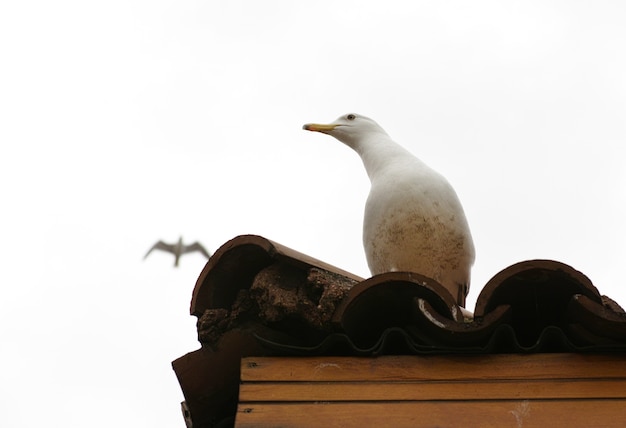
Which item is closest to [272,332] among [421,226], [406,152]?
[421,226]

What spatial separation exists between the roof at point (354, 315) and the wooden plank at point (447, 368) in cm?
3

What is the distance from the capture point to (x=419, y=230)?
14.9 feet

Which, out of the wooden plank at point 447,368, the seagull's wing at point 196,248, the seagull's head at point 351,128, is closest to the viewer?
the wooden plank at point 447,368

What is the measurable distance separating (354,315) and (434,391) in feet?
1.15

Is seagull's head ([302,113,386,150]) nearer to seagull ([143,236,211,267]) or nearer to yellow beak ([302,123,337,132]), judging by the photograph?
yellow beak ([302,123,337,132])

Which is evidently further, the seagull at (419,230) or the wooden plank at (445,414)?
the seagull at (419,230)

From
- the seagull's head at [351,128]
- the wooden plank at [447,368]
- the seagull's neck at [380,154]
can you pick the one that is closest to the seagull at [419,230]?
the seagull's neck at [380,154]

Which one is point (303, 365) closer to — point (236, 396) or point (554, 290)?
point (236, 396)

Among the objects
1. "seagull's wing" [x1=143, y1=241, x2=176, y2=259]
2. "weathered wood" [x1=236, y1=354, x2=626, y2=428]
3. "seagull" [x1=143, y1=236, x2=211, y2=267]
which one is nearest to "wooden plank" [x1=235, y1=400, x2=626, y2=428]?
"weathered wood" [x1=236, y1=354, x2=626, y2=428]

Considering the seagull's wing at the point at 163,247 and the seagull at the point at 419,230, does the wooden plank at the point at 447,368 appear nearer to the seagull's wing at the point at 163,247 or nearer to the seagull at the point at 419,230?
the seagull at the point at 419,230

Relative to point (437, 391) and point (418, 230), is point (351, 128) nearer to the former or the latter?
point (418, 230)

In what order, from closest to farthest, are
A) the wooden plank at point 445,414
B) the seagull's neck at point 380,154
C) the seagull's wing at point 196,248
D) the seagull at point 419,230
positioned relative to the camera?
the wooden plank at point 445,414 < the seagull at point 419,230 < the seagull's neck at point 380,154 < the seagull's wing at point 196,248

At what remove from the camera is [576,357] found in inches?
126

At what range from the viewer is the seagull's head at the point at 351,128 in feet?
19.3
